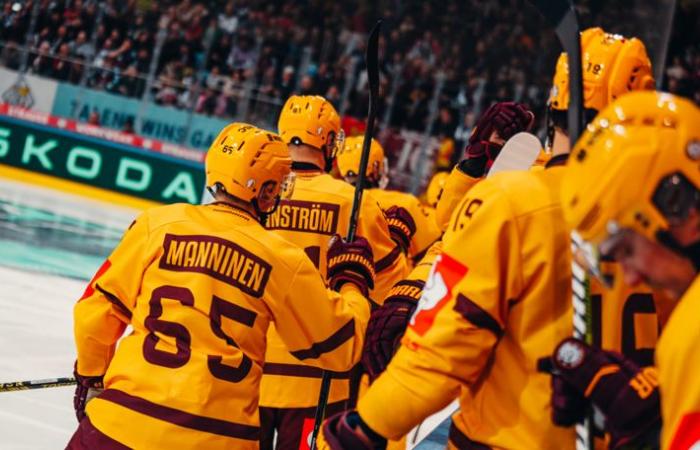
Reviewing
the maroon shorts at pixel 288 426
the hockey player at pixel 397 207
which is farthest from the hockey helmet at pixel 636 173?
the hockey player at pixel 397 207

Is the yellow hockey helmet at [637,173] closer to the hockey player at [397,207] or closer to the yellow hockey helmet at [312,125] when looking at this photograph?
the yellow hockey helmet at [312,125]

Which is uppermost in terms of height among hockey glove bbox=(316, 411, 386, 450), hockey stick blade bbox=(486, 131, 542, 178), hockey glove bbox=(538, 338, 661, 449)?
hockey stick blade bbox=(486, 131, 542, 178)

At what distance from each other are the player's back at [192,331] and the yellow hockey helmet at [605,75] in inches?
38.5

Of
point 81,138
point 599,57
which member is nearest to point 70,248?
point 81,138

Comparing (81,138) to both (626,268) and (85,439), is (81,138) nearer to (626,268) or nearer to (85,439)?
(85,439)

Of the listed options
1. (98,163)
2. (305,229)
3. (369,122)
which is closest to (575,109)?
(369,122)

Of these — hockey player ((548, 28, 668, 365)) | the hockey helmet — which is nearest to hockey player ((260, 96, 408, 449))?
hockey player ((548, 28, 668, 365))

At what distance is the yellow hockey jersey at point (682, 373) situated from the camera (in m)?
1.47

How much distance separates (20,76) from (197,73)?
2288 millimetres

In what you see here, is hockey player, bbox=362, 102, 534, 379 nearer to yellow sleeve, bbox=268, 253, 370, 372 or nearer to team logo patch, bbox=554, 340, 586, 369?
yellow sleeve, bbox=268, 253, 370, 372

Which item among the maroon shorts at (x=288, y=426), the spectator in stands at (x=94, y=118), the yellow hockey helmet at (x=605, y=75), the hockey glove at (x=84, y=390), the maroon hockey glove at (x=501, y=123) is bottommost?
the spectator in stands at (x=94, y=118)

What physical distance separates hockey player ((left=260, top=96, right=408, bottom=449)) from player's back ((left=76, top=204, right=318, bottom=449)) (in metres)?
1.09

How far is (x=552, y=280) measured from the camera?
2.03 metres

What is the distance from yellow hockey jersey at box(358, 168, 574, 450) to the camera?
2.01 meters
